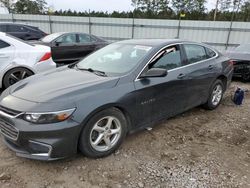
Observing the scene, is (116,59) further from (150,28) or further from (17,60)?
(150,28)

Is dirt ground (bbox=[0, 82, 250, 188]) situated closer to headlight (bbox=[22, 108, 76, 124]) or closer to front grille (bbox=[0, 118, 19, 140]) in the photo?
front grille (bbox=[0, 118, 19, 140])

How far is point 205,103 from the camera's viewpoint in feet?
15.2

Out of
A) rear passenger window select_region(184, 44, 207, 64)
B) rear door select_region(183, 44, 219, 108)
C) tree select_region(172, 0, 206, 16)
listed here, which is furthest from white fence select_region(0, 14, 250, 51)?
tree select_region(172, 0, 206, 16)

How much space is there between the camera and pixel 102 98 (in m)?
2.77

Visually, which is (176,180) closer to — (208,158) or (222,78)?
(208,158)

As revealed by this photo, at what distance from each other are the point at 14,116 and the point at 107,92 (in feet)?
3.46

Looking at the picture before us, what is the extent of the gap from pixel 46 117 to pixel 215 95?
351 cm

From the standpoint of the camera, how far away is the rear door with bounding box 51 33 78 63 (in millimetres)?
8703

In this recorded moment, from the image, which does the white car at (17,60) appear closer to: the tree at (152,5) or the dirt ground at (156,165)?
the dirt ground at (156,165)

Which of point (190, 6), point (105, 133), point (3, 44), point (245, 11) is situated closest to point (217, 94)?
point (105, 133)

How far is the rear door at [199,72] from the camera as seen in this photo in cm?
400

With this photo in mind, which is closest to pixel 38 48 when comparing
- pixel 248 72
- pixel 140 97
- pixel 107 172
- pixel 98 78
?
pixel 98 78

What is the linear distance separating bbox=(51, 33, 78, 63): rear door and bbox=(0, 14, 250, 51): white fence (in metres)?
7.67

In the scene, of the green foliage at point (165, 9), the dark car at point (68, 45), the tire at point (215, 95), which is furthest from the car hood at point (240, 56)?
the green foliage at point (165, 9)
